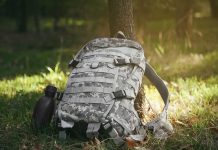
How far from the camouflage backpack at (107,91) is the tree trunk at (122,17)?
479mm

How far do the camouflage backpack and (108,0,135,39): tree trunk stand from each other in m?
0.48

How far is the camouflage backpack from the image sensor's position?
4.61 m

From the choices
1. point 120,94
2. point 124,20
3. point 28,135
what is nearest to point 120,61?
point 120,94

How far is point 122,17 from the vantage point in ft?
18.9

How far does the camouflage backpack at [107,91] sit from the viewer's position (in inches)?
181

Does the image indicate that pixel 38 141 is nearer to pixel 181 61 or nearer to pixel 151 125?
pixel 151 125

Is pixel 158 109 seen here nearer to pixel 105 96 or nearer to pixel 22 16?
pixel 105 96

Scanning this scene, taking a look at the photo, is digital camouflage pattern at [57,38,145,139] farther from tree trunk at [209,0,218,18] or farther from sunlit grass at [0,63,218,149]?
tree trunk at [209,0,218,18]

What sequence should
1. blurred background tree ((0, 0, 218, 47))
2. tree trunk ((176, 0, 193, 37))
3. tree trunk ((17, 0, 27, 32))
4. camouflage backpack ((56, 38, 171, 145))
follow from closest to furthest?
camouflage backpack ((56, 38, 171, 145)), blurred background tree ((0, 0, 218, 47)), tree trunk ((176, 0, 193, 37)), tree trunk ((17, 0, 27, 32))

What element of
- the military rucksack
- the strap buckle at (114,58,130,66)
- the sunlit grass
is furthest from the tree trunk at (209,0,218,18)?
the strap buckle at (114,58,130,66)

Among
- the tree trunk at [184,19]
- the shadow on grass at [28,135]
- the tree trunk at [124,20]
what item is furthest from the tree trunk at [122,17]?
the tree trunk at [184,19]

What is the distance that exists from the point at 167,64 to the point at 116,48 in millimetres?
4564

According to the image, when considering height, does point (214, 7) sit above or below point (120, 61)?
above

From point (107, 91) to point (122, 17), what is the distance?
1.29 meters
